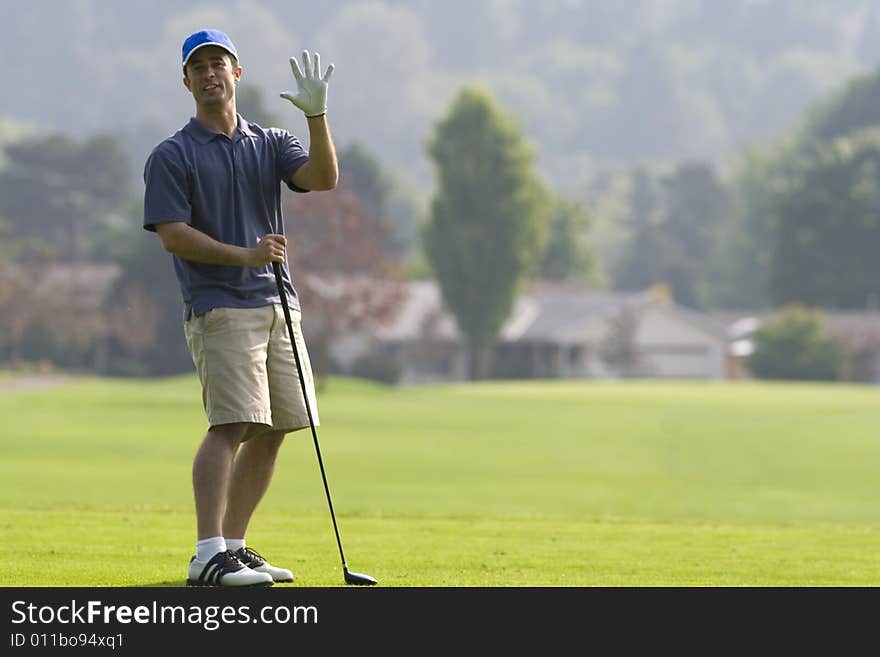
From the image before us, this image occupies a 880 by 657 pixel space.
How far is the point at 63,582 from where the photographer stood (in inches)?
297

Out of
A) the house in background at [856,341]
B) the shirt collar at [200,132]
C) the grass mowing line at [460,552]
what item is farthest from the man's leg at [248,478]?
the house in background at [856,341]

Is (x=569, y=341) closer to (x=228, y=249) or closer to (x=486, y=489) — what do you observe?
(x=486, y=489)

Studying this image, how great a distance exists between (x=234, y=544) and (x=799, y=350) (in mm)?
89312

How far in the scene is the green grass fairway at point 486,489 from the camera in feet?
29.0

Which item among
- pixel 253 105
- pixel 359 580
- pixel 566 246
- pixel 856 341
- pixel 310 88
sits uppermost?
pixel 253 105

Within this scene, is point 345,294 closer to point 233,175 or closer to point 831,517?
point 831,517

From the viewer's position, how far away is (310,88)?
25.5 feet

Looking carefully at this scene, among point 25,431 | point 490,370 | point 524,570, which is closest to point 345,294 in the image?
point 490,370

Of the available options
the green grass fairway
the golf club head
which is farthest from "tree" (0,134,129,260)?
the golf club head

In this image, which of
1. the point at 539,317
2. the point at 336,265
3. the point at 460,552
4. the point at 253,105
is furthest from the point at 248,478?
the point at 253,105

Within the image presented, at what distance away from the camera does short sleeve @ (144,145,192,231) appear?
302 inches

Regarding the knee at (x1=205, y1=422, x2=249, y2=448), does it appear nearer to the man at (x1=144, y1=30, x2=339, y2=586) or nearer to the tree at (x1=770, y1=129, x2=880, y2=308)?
the man at (x1=144, y1=30, x2=339, y2=586)

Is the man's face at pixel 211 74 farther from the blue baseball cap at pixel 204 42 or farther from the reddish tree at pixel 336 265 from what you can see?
the reddish tree at pixel 336 265

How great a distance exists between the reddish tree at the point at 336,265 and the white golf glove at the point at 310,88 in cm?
6378
